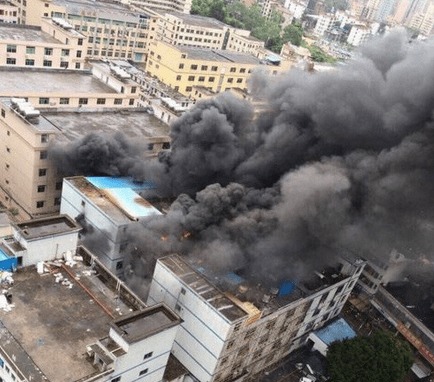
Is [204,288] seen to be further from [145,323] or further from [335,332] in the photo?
[335,332]

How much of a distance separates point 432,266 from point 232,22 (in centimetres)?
6906

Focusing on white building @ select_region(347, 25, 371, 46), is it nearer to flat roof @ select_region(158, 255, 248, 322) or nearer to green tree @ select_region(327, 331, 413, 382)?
green tree @ select_region(327, 331, 413, 382)

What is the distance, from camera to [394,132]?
23.1 m

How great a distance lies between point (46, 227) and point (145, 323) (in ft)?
20.7

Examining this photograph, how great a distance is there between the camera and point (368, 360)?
934 inches

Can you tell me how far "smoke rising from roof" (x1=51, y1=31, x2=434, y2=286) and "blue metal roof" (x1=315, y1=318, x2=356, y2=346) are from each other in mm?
4389

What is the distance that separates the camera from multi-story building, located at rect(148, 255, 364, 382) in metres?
20.0

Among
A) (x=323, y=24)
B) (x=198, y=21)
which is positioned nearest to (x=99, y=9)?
(x=198, y=21)

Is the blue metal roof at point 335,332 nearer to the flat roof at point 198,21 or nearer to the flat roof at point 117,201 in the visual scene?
the flat roof at point 117,201

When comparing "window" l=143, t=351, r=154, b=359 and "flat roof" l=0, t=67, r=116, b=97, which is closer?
"window" l=143, t=351, r=154, b=359

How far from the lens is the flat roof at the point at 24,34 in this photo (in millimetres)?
39731

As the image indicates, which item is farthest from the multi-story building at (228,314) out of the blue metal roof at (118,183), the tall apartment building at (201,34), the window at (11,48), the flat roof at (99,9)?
the tall apartment building at (201,34)

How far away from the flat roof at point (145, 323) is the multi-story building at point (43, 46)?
2909cm

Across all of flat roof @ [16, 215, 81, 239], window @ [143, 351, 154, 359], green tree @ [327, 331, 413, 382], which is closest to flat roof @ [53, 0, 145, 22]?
flat roof @ [16, 215, 81, 239]
